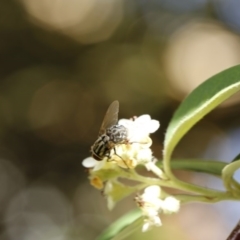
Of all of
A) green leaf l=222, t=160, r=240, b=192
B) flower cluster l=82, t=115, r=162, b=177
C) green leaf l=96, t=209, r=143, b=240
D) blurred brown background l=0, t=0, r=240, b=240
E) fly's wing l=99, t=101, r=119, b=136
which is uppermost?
Result: blurred brown background l=0, t=0, r=240, b=240

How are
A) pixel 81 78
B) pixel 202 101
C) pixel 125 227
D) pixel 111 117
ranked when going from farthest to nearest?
pixel 81 78, pixel 111 117, pixel 125 227, pixel 202 101

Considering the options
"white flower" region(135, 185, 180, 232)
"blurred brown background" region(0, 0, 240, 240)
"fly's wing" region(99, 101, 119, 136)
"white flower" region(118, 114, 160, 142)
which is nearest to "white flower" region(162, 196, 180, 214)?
"white flower" region(135, 185, 180, 232)

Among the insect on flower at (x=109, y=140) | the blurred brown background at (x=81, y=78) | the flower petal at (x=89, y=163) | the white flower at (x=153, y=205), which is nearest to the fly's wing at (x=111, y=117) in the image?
the insect on flower at (x=109, y=140)

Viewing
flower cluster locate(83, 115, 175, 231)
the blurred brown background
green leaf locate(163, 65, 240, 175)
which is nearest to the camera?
green leaf locate(163, 65, 240, 175)

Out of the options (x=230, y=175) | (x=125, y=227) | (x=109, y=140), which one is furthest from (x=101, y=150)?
(x=230, y=175)

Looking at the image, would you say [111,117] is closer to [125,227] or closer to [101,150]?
[101,150]

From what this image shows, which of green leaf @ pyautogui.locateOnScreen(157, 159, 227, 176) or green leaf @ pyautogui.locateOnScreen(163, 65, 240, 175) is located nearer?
green leaf @ pyautogui.locateOnScreen(163, 65, 240, 175)

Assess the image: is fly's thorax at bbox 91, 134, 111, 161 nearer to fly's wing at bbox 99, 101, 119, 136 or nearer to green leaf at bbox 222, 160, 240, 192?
fly's wing at bbox 99, 101, 119, 136

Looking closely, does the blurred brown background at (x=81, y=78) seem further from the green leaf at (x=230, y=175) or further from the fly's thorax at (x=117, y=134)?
the green leaf at (x=230, y=175)
